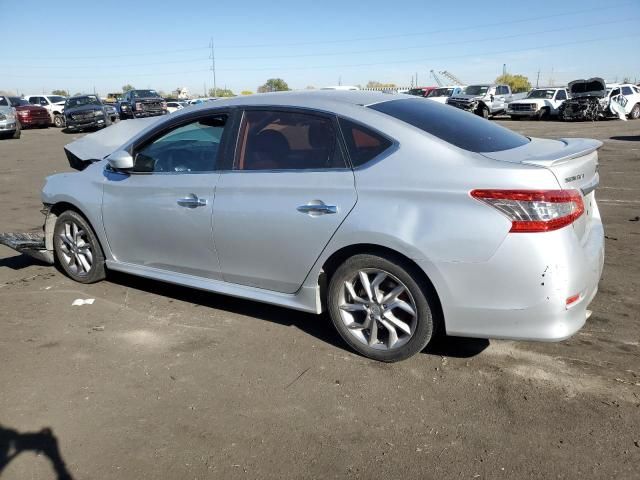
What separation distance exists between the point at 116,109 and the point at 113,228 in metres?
30.1

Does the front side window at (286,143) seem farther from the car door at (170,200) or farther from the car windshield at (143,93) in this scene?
the car windshield at (143,93)

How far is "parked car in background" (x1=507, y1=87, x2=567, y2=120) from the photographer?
2983 cm

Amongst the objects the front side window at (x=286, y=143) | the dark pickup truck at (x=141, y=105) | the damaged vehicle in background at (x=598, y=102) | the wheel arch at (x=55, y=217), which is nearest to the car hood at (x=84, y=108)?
the dark pickup truck at (x=141, y=105)

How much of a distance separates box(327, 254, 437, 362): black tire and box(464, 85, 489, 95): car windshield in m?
31.0

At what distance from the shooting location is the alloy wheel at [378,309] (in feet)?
11.0

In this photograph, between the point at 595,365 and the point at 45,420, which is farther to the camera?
the point at 595,365

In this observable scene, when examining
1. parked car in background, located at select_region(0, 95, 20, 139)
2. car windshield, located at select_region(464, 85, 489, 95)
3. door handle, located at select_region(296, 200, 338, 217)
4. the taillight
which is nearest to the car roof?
door handle, located at select_region(296, 200, 338, 217)

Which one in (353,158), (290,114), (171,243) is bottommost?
(171,243)

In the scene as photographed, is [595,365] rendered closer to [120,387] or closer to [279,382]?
[279,382]

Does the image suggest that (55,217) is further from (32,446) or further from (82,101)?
(82,101)

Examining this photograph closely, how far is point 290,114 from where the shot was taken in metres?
3.78

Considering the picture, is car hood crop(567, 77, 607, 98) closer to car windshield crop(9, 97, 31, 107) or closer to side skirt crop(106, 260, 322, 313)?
side skirt crop(106, 260, 322, 313)

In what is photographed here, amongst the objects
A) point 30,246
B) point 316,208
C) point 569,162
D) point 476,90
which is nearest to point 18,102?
point 476,90

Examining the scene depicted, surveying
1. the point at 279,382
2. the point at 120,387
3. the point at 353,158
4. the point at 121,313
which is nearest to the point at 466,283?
the point at 353,158
